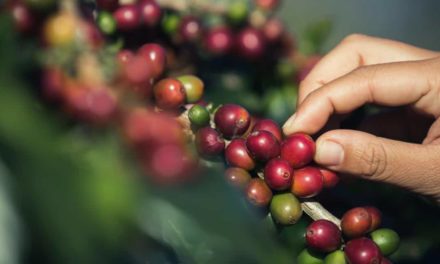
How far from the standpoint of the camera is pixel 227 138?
1386mm

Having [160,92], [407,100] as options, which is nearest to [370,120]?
[407,100]

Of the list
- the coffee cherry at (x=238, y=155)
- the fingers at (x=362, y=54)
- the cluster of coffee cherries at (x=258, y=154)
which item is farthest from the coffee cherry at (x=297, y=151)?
the fingers at (x=362, y=54)

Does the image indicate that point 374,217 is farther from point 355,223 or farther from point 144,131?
point 144,131

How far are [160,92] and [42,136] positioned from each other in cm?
93

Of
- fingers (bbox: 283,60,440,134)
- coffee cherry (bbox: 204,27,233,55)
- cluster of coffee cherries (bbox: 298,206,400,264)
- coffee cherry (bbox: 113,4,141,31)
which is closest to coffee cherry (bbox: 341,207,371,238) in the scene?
cluster of coffee cherries (bbox: 298,206,400,264)

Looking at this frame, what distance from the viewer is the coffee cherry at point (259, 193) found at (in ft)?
4.17

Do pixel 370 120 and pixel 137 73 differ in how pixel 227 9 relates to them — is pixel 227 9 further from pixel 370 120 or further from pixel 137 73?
pixel 137 73

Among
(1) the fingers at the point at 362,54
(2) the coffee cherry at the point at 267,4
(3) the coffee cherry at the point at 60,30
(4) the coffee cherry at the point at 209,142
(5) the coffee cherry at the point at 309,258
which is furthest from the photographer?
(1) the fingers at the point at 362,54

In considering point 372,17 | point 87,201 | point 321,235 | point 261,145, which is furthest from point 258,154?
point 372,17

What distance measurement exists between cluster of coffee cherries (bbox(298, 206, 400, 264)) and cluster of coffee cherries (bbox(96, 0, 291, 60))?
602mm

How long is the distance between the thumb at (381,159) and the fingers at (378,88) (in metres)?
0.15

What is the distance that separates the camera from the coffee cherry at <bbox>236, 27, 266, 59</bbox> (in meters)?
1.67

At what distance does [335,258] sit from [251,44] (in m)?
0.69

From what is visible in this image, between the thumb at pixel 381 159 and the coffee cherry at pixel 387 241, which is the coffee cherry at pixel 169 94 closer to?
the thumb at pixel 381 159
